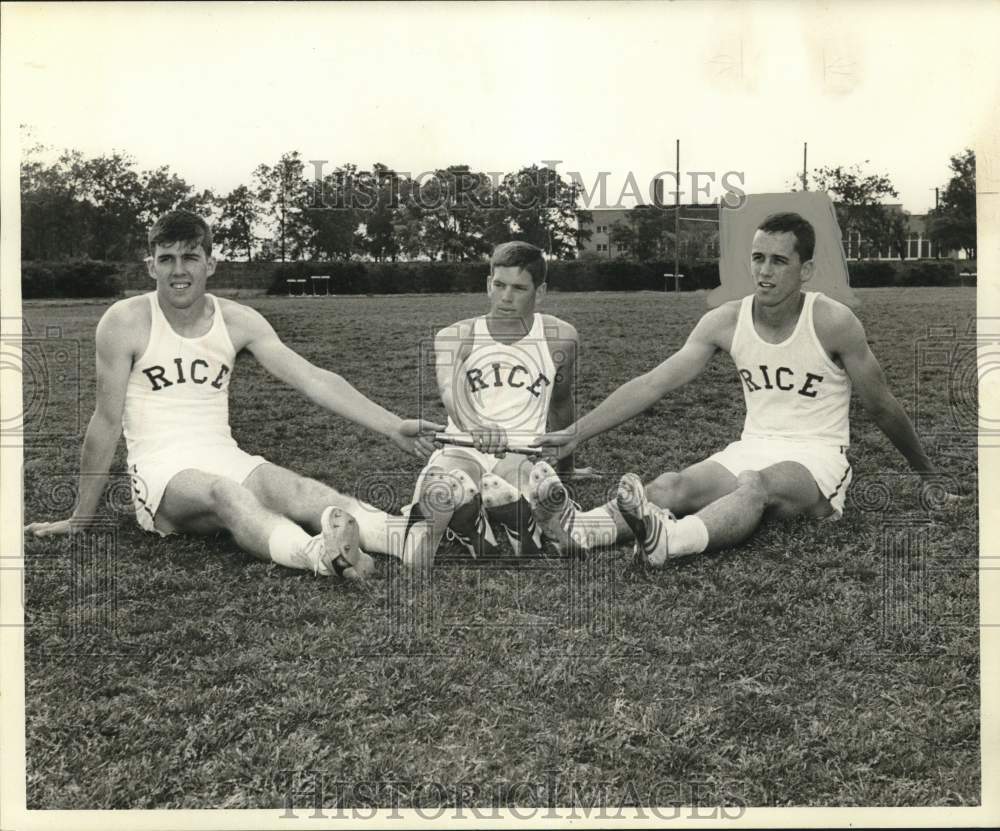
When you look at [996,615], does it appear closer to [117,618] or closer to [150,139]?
[117,618]

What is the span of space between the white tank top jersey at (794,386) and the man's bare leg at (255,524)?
4.85 ft

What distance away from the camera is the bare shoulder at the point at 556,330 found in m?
3.18

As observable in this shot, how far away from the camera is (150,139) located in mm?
3123

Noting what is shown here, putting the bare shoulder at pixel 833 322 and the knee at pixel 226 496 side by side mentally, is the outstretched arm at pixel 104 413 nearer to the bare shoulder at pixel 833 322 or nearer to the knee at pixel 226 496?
the knee at pixel 226 496

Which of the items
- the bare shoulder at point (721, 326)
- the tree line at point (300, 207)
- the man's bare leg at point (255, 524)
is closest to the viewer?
the man's bare leg at point (255, 524)

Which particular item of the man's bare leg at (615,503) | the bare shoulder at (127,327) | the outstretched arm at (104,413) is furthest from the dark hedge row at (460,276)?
the man's bare leg at (615,503)

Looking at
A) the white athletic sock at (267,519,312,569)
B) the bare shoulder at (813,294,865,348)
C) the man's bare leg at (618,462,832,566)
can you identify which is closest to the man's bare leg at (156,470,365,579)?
the white athletic sock at (267,519,312,569)

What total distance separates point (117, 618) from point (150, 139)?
5.44 feet

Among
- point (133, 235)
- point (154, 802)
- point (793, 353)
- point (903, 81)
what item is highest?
point (903, 81)

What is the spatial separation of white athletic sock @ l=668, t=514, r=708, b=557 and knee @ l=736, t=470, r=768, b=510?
0.21m

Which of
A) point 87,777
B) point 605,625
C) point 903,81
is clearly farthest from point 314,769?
point 903,81

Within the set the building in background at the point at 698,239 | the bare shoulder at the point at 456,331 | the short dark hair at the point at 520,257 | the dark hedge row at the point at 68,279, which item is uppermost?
the building in background at the point at 698,239

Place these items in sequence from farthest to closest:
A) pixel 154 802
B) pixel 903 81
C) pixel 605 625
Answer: pixel 903 81, pixel 605 625, pixel 154 802

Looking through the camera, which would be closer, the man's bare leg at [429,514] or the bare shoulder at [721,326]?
the man's bare leg at [429,514]
